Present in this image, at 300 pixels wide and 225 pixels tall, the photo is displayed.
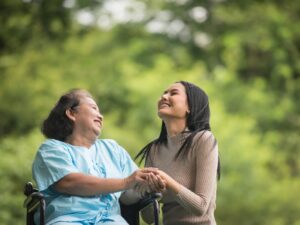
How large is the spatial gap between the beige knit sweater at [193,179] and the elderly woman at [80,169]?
0.15 m

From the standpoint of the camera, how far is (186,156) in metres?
3.24

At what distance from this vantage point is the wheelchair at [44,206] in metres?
3.00

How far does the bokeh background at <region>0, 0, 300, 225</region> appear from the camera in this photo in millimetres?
9539

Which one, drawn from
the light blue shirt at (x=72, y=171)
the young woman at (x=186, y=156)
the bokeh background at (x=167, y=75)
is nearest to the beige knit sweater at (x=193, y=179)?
the young woman at (x=186, y=156)

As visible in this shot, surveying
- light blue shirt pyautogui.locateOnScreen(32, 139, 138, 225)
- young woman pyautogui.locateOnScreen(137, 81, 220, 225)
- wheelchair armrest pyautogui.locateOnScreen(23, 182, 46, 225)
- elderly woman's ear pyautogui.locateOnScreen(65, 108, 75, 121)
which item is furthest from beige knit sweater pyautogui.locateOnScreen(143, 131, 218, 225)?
wheelchair armrest pyautogui.locateOnScreen(23, 182, 46, 225)

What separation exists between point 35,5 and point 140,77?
197 cm

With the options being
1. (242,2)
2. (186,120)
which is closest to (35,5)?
(242,2)

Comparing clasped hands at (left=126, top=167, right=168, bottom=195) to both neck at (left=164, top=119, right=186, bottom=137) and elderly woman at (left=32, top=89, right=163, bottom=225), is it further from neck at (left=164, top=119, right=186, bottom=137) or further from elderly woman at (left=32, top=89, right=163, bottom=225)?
neck at (left=164, top=119, right=186, bottom=137)

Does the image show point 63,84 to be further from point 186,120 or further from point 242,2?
point 186,120

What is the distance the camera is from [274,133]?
13.2m

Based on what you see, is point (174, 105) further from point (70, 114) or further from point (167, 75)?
point (167, 75)

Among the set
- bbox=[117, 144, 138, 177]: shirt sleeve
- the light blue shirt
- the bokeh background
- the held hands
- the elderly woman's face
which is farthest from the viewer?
the bokeh background

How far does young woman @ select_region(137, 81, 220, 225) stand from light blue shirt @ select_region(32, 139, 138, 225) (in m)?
0.21

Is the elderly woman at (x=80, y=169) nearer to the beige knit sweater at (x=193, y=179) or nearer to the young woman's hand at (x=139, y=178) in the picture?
the young woman's hand at (x=139, y=178)
